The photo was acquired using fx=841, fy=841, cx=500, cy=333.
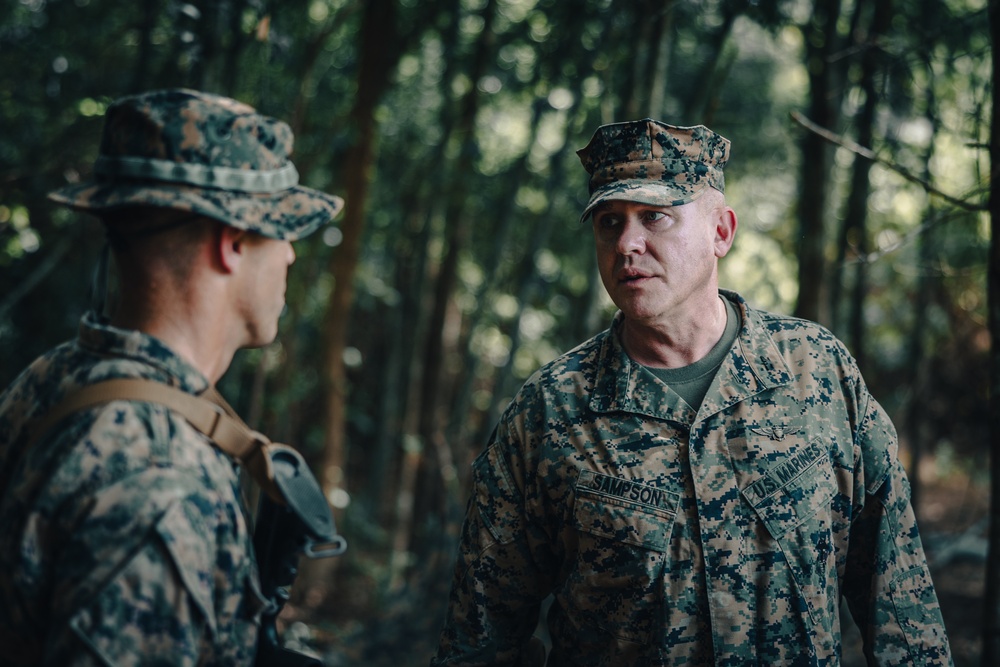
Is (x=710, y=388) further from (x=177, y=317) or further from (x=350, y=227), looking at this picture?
(x=350, y=227)

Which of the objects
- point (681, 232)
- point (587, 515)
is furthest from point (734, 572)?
point (681, 232)

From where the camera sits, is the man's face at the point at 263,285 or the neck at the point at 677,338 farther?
the neck at the point at 677,338

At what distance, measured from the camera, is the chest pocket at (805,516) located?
1948 millimetres

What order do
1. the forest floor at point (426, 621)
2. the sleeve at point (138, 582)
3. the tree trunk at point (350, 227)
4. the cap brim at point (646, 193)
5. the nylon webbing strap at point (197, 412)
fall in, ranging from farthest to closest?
the tree trunk at point (350, 227) < the forest floor at point (426, 621) < the cap brim at point (646, 193) < the nylon webbing strap at point (197, 412) < the sleeve at point (138, 582)

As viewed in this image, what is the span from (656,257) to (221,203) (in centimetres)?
110

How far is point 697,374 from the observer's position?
2.19m

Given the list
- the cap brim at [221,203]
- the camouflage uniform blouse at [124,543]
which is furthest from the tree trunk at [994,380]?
the camouflage uniform blouse at [124,543]

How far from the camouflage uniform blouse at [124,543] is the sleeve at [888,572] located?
1.43 m

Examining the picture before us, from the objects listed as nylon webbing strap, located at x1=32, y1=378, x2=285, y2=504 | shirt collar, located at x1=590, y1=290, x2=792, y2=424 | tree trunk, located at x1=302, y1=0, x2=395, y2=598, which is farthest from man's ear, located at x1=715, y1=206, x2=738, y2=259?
tree trunk, located at x1=302, y1=0, x2=395, y2=598

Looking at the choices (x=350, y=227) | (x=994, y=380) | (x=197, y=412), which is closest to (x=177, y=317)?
(x=197, y=412)

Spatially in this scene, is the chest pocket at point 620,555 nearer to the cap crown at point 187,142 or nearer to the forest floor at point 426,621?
the cap crown at point 187,142

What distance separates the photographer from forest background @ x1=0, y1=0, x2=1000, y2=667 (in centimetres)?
438

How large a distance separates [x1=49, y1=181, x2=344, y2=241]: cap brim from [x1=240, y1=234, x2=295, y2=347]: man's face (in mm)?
46

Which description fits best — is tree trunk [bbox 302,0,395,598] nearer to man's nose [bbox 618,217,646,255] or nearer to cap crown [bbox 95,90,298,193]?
man's nose [bbox 618,217,646,255]
